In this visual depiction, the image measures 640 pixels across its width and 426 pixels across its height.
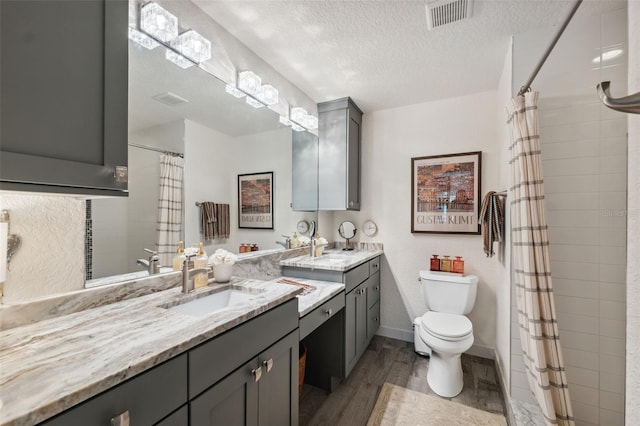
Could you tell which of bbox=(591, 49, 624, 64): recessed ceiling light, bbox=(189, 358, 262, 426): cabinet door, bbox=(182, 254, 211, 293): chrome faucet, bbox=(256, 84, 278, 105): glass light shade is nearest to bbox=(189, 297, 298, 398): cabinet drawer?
bbox=(189, 358, 262, 426): cabinet door

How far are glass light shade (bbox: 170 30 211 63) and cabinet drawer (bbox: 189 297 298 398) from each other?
4.71 ft

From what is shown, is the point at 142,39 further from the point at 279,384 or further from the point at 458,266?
the point at 458,266

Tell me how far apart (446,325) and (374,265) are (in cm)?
88

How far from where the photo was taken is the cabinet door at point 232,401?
870 mm

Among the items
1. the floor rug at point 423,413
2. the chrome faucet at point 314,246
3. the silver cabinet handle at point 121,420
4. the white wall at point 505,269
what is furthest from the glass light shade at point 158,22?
the floor rug at point 423,413

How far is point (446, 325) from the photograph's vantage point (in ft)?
6.73

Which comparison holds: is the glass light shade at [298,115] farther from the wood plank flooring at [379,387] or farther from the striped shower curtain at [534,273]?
the wood plank flooring at [379,387]

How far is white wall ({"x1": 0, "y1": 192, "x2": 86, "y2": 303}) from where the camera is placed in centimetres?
93

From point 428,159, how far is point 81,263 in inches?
109

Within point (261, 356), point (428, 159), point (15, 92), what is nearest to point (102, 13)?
point (15, 92)

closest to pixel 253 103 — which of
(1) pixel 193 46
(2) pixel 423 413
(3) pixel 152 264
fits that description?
(1) pixel 193 46

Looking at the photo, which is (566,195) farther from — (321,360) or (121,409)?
(121,409)

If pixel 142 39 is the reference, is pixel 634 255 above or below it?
below

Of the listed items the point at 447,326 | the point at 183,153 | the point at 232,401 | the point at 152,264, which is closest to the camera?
the point at 232,401
